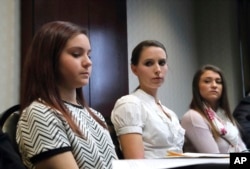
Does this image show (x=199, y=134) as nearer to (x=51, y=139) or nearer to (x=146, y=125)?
(x=146, y=125)

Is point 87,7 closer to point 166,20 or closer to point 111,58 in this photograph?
point 111,58

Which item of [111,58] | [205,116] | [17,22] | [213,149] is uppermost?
[17,22]

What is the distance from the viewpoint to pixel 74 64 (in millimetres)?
1209

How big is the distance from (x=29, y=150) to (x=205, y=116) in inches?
55.6

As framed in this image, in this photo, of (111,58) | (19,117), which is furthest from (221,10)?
(19,117)

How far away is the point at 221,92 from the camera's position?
96.3 inches

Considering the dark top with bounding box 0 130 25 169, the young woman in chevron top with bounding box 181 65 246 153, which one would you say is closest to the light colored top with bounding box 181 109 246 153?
the young woman in chevron top with bounding box 181 65 246 153

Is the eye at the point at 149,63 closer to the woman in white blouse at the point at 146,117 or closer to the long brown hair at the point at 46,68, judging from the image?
the woman in white blouse at the point at 146,117

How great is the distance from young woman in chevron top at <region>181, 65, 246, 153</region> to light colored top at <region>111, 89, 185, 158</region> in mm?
409

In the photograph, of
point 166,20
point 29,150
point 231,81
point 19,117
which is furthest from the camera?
point 231,81

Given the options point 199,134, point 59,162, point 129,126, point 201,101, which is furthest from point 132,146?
point 201,101

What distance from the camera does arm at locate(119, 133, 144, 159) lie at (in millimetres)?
1544

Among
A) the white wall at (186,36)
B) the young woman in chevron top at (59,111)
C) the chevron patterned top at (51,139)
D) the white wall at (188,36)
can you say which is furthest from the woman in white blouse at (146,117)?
A: the white wall at (188,36)

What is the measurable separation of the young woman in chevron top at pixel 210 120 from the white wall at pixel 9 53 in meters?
1.03
